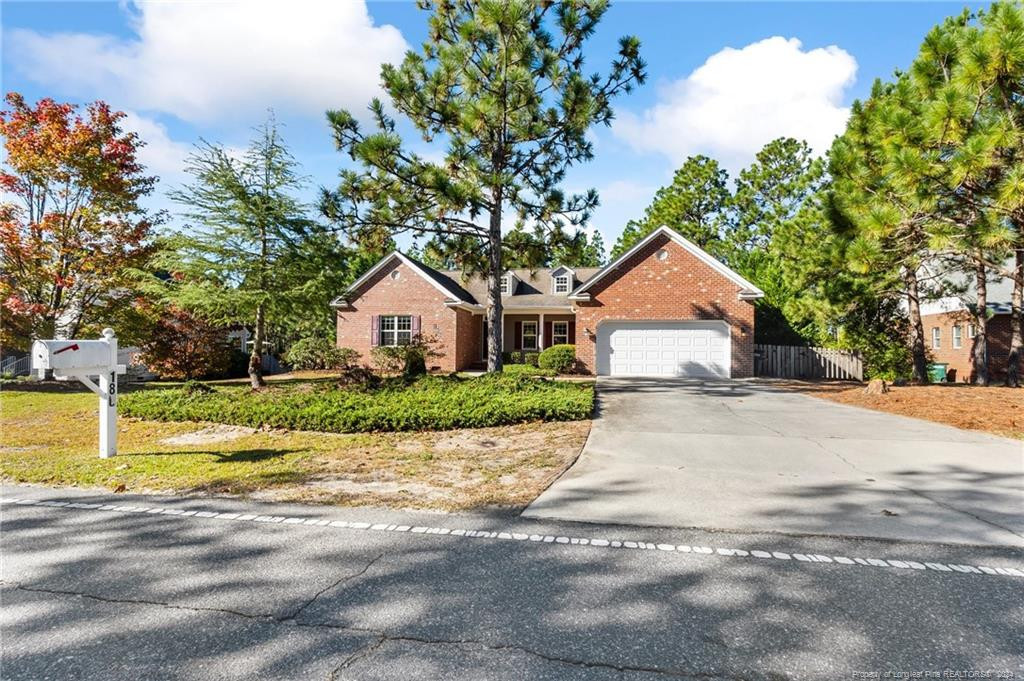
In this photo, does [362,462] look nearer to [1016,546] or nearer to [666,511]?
[666,511]

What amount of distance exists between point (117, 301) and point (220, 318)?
420cm

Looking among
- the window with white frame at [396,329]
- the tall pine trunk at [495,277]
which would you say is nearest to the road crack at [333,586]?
the tall pine trunk at [495,277]

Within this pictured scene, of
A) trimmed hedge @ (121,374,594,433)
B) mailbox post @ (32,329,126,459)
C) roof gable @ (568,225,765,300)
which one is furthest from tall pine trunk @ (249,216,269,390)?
roof gable @ (568,225,765,300)

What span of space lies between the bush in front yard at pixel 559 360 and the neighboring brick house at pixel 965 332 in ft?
46.4

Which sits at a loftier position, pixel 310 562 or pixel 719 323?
pixel 719 323

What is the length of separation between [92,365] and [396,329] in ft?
60.0

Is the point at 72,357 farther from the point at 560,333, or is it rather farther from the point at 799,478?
the point at 560,333

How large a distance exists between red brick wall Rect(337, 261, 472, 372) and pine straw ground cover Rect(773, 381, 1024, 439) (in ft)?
46.8

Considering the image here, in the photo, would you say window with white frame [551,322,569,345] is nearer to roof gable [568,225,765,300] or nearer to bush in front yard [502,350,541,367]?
bush in front yard [502,350,541,367]

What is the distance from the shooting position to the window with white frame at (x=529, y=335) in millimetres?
27938

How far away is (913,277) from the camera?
17.6m

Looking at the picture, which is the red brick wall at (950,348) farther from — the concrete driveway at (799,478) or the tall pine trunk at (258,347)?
the tall pine trunk at (258,347)

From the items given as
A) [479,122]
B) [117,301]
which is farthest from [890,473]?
[117,301]

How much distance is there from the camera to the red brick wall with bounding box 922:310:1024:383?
70.1 feet
